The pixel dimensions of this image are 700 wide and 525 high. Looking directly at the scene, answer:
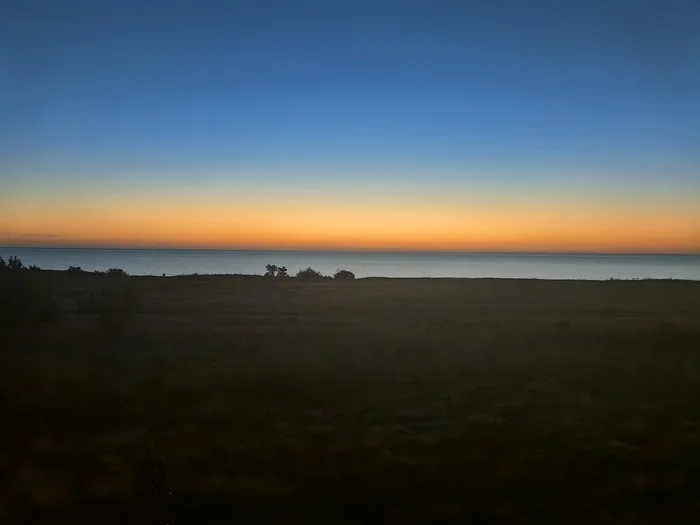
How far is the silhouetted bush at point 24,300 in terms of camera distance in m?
23.2

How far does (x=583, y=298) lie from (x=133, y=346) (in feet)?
104

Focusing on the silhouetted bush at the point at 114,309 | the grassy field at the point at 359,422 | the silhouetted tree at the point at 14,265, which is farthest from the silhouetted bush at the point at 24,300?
the silhouetted bush at the point at 114,309

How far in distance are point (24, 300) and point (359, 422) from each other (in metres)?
18.5

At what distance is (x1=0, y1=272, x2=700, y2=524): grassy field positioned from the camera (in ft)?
24.9

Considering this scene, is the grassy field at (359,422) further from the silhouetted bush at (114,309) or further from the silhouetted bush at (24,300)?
the silhouetted bush at (24,300)

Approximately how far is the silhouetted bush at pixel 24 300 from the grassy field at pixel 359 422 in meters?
1.11

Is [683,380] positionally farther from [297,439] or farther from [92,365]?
[92,365]

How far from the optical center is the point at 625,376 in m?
15.0

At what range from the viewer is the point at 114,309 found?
74.6 feet

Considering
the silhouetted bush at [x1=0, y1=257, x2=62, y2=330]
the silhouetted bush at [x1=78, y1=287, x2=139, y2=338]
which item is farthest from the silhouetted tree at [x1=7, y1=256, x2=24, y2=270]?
the silhouetted bush at [x1=78, y1=287, x2=139, y2=338]

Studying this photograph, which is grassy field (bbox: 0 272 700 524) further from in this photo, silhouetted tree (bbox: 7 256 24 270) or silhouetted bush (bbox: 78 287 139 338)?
silhouetted tree (bbox: 7 256 24 270)

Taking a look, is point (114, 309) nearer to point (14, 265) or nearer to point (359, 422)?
point (14, 265)

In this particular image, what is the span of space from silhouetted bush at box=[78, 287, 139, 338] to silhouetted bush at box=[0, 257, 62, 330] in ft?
5.62

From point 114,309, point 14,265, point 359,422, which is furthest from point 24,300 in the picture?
point 359,422
